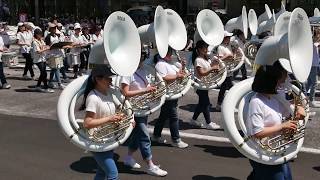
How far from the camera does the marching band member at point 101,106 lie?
4598 millimetres

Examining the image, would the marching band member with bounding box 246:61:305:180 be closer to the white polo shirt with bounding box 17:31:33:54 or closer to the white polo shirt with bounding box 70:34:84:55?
the white polo shirt with bounding box 70:34:84:55

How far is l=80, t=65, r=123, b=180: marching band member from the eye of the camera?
4.60 metres

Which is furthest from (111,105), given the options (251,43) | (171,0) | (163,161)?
(171,0)

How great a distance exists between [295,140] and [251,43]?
22.1 feet

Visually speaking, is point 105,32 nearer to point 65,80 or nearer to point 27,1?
point 65,80

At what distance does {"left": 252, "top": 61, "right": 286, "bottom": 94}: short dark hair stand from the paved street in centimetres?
234

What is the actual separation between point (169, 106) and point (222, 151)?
102 centimetres

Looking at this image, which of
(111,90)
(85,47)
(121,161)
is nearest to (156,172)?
(121,161)

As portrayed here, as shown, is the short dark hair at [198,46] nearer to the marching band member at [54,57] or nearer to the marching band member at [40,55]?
the marching band member at [54,57]

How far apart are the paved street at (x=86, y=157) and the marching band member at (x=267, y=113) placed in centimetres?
209

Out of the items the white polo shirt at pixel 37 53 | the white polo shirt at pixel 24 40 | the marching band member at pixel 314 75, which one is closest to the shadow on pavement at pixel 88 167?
the marching band member at pixel 314 75

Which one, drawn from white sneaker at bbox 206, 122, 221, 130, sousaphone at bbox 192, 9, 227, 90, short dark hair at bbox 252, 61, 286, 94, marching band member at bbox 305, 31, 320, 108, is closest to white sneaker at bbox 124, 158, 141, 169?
sousaphone at bbox 192, 9, 227, 90

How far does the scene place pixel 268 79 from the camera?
Result: 4.10 meters

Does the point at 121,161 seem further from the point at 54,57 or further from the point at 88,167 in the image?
the point at 54,57
